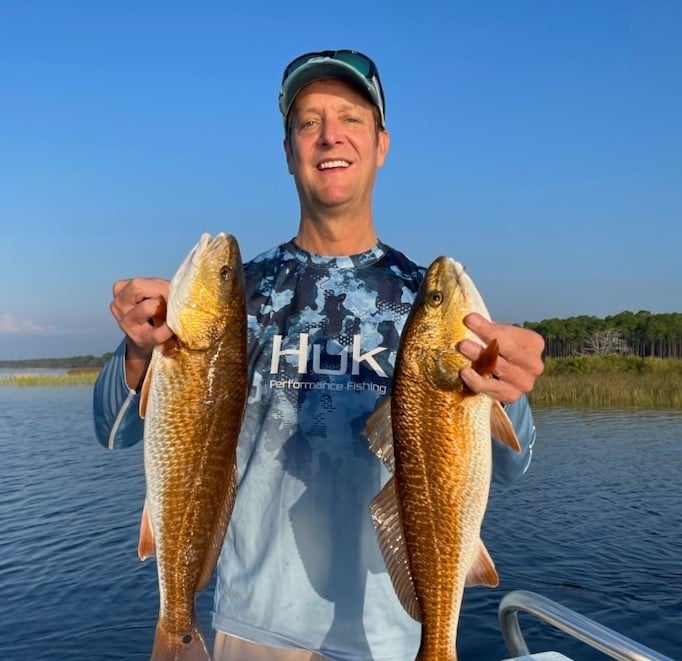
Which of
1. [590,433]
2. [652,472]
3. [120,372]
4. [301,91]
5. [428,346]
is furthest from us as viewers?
[590,433]

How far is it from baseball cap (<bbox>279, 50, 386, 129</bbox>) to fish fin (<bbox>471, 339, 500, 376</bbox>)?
5.79 feet

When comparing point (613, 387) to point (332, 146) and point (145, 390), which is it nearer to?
point (332, 146)

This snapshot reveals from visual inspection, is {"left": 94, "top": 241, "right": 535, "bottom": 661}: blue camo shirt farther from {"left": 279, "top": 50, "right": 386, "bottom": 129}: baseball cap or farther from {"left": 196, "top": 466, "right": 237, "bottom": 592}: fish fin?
{"left": 279, "top": 50, "right": 386, "bottom": 129}: baseball cap

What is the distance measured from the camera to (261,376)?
3676 mm

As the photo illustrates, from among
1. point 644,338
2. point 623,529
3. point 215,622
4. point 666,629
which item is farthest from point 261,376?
point 644,338

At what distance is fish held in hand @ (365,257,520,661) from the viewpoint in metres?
2.95

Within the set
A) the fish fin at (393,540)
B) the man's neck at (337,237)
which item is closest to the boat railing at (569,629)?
the fish fin at (393,540)

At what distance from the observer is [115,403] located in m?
3.36

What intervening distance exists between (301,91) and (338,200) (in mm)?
714

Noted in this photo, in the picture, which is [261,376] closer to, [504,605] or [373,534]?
[373,534]

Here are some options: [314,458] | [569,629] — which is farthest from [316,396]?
[569,629]

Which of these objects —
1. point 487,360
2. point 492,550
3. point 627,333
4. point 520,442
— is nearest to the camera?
point 487,360

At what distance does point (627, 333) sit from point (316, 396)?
86.1 meters

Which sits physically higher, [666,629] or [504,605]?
[504,605]
